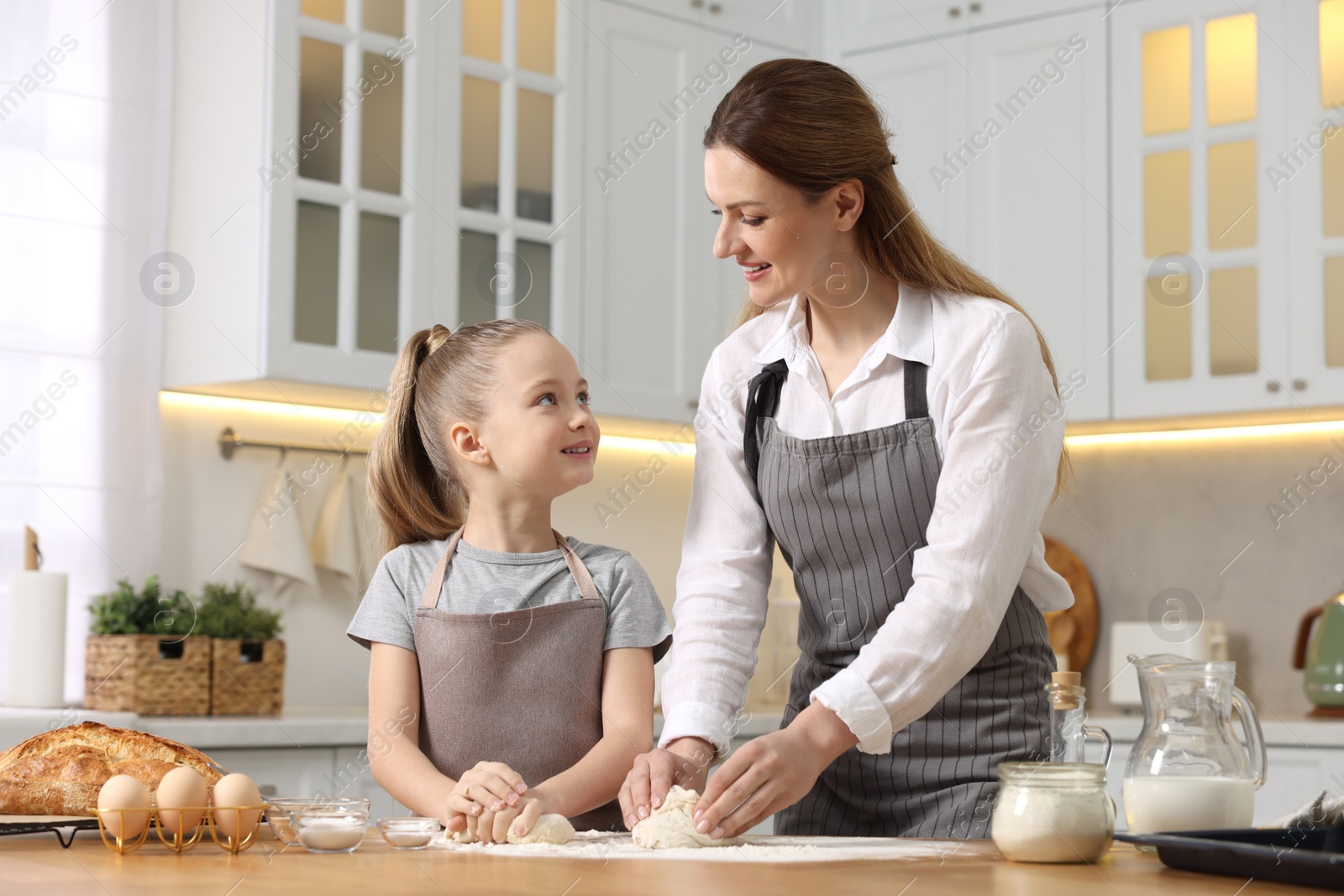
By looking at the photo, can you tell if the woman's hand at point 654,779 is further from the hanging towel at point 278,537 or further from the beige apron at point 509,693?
the hanging towel at point 278,537

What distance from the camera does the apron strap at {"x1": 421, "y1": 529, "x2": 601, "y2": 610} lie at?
1.45 meters

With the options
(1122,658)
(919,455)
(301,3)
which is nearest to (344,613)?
(301,3)

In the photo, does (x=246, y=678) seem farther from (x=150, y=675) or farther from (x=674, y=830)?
(x=674, y=830)

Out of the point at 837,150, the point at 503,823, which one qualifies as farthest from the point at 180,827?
the point at 837,150

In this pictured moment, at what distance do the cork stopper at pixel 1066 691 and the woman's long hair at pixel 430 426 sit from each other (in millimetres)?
679

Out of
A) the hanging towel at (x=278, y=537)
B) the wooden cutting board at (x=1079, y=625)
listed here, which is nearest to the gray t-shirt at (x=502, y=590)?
the hanging towel at (x=278, y=537)

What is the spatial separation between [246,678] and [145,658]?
7.4 inches

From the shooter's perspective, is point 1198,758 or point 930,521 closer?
point 1198,758

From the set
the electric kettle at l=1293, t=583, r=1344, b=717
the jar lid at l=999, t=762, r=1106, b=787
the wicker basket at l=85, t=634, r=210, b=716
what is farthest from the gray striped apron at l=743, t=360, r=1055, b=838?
the electric kettle at l=1293, t=583, r=1344, b=717

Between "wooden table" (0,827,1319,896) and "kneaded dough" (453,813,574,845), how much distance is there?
0.28 ft

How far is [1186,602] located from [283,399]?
209 centimetres

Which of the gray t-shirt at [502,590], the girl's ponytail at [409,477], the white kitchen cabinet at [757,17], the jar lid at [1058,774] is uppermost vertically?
the white kitchen cabinet at [757,17]

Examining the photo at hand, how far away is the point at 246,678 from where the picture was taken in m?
2.63

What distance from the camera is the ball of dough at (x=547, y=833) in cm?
111
